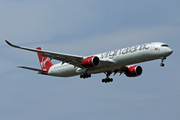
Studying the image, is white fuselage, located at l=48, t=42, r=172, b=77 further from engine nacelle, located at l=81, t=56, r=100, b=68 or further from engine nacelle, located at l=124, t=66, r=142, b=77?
engine nacelle, located at l=124, t=66, r=142, b=77

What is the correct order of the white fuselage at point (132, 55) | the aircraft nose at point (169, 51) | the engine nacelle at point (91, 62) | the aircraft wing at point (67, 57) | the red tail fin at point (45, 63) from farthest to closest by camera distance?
1. the red tail fin at point (45, 63)
2. the aircraft wing at point (67, 57)
3. the engine nacelle at point (91, 62)
4. the white fuselage at point (132, 55)
5. the aircraft nose at point (169, 51)

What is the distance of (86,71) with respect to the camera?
51094 mm

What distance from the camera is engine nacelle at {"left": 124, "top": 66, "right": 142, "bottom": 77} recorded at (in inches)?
2190

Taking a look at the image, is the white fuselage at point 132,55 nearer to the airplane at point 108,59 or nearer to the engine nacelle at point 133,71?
the airplane at point 108,59

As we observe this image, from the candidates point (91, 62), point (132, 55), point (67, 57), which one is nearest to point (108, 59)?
point (91, 62)

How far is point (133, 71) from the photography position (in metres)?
55.6

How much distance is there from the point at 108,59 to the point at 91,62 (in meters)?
2.70

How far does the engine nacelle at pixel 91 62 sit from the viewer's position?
1876 inches

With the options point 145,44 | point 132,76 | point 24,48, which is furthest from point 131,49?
point 24,48

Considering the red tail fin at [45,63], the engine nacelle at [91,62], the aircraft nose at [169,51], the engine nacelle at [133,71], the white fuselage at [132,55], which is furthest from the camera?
the red tail fin at [45,63]

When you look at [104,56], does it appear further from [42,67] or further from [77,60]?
[42,67]

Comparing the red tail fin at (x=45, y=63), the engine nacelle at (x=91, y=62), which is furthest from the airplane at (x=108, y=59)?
the red tail fin at (x=45, y=63)

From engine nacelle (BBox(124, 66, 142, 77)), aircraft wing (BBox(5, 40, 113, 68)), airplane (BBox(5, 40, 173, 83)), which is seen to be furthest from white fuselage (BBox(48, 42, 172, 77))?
engine nacelle (BBox(124, 66, 142, 77))

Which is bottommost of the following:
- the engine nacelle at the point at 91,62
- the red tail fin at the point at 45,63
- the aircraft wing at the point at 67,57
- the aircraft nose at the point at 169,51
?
the engine nacelle at the point at 91,62
